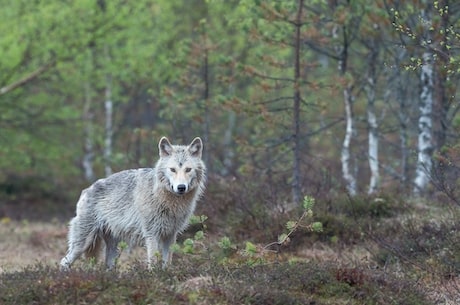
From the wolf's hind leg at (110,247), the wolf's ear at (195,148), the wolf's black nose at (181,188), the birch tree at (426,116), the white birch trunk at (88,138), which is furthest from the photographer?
the white birch trunk at (88,138)

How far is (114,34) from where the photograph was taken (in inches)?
1066

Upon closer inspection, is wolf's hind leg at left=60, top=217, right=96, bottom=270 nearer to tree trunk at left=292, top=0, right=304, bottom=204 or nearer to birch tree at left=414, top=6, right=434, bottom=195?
tree trunk at left=292, top=0, right=304, bottom=204

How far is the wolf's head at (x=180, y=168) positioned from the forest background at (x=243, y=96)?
2.85 m

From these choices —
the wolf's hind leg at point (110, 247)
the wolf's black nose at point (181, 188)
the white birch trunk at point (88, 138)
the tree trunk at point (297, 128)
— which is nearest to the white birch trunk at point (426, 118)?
the tree trunk at point (297, 128)

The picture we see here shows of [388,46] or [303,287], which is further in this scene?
[388,46]

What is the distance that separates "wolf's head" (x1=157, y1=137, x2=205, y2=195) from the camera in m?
11.4

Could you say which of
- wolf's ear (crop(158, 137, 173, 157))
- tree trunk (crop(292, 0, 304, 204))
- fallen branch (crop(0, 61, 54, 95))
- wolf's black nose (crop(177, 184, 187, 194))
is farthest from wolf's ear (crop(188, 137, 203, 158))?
fallen branch (crop(0, 61, 54, 95))

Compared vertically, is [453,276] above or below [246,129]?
below

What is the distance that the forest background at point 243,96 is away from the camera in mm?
16438

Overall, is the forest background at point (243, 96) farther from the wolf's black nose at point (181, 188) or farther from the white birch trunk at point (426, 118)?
the wolf's black nose at point (181, 188)

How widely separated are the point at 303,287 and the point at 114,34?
18440mm

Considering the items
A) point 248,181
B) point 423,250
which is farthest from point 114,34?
point 423,250

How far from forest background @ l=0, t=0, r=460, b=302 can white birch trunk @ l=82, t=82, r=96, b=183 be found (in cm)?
6

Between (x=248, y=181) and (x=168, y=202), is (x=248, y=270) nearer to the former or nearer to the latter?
(x=168, y=202)
